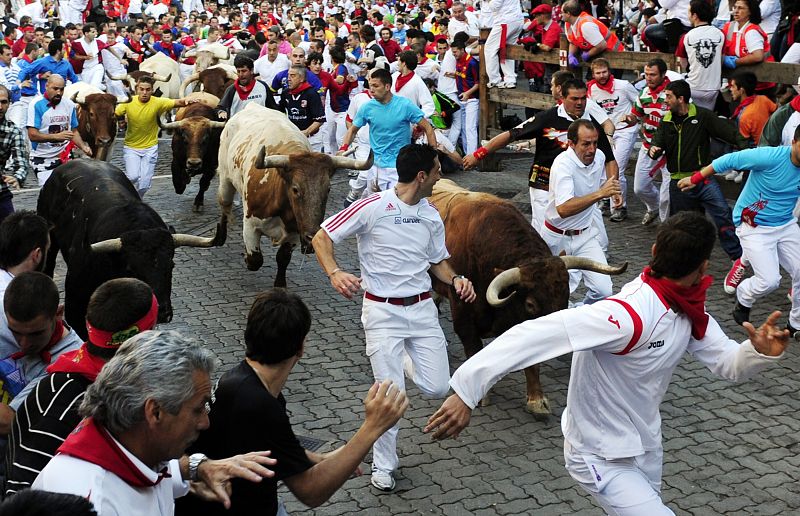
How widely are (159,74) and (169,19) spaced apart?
8000 millimetres

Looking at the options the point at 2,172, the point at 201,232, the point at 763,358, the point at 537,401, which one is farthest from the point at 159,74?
the point at 763,358

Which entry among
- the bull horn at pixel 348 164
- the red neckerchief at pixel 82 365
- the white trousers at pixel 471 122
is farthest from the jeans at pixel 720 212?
the red neckerchief at pixel 82 365

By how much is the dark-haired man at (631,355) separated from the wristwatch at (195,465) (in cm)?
104

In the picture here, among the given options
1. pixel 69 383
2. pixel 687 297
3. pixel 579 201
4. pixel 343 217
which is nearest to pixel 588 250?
pixel 579 201

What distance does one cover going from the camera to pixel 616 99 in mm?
13336

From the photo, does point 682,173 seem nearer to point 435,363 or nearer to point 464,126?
point 435,363

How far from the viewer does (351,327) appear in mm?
9852

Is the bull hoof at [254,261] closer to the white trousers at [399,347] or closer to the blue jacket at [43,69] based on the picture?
the white trousers at [399,347]

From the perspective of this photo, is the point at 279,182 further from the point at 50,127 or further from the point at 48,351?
the point at 48,351

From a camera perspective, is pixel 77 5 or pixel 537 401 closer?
pixel 537 401

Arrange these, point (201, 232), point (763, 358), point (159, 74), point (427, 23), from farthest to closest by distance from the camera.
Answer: point (427, 23)
point (159, 74)
point (201, 232)
point (763, 358)

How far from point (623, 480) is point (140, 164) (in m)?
10.3

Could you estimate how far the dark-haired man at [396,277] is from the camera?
21.4 feet

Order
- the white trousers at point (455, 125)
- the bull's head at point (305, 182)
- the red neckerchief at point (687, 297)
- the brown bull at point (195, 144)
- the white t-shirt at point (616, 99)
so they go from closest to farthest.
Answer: the red neckerchief at point (687, 297) → the bull's head at point (305, 182) → the white t-shirt at point (616, 99) → the brown bull at point (195, 144) → the white trousers at point (455, 125)
